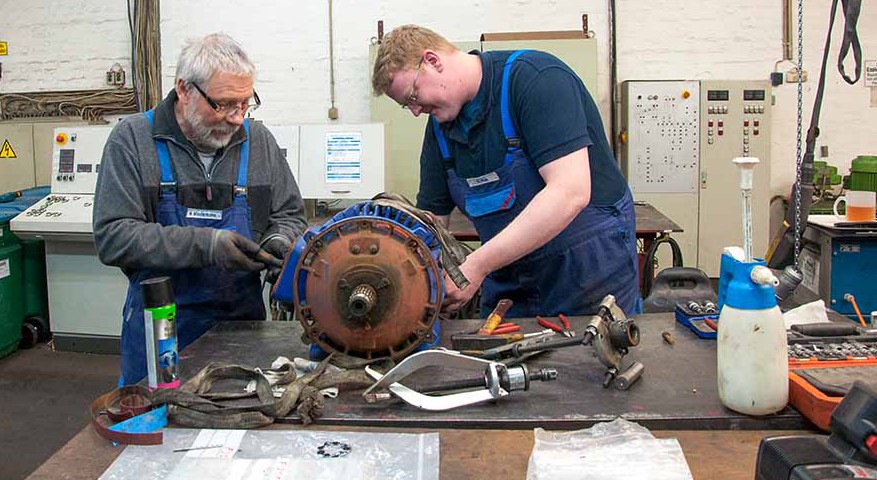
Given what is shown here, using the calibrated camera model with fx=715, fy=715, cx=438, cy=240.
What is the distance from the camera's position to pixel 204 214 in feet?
5.74

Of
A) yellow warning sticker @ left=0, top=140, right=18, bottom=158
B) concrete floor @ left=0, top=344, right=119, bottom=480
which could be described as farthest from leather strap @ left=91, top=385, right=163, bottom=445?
yellow warning sticker @ left=0, top=140, right=18, bottom=158

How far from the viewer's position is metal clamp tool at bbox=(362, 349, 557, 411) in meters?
1.15

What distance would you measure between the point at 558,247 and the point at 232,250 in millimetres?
760

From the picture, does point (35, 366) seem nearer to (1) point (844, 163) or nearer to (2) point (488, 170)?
(2) point (488, 170)

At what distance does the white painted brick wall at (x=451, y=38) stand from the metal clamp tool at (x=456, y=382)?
3.74 metres

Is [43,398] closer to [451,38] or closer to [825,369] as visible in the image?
[451,38]

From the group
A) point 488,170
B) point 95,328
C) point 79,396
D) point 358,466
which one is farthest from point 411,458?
point 95,328

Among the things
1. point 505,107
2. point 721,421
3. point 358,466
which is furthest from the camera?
point 505,107

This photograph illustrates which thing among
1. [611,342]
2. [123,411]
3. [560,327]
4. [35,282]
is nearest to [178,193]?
[123,411]

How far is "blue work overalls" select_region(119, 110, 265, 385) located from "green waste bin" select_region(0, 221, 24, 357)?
2662 millimetres

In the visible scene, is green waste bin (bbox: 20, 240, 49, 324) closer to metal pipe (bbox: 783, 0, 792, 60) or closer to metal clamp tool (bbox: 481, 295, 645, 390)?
metal clamp tool (bbox: 481, 295, 645, 390)

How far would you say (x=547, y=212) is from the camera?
1534 mm

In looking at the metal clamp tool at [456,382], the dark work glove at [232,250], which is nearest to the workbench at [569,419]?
the metal clamp tool at [456,382]

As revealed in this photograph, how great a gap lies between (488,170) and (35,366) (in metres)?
3.22
